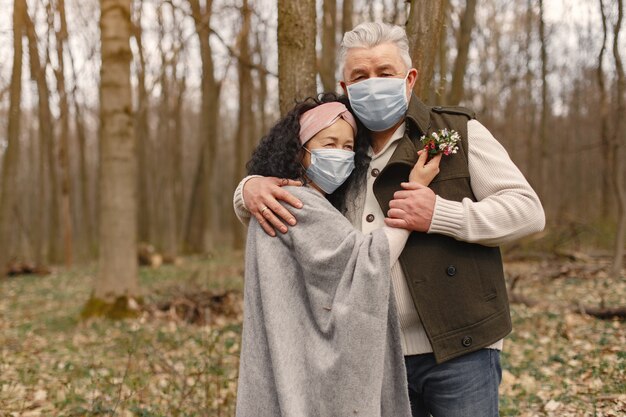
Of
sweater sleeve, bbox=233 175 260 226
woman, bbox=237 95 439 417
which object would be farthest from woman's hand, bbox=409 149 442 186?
sweater sleeve, bbox=233 175 260 226

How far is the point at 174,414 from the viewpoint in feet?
13.2

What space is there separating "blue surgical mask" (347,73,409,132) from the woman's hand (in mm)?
220

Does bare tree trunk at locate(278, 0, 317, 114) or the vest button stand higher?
bare tree trunk at locate(278, 0, 317, 114)

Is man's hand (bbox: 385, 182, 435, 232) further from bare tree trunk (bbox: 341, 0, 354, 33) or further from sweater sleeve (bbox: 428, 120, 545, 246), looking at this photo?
bare tree trunk (bbox: 341, 0, 354, 33)

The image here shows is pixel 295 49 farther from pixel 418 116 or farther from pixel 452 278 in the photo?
pixel 452 278

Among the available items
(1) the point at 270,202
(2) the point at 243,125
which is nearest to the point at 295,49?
(1) the point at 270,202

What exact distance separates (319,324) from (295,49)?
91.2 inches

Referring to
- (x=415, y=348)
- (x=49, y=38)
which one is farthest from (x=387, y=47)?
(x=49, y=38)

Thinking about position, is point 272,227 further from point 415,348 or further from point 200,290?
point 200,290

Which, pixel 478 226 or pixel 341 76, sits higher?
pixel 341 76

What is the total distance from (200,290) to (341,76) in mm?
6681

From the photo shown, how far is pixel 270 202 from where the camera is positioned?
2135 millimetres

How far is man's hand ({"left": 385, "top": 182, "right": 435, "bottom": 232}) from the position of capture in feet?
6.58

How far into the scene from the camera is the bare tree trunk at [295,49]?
12.4 ft
